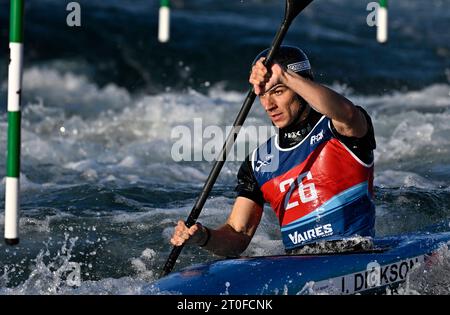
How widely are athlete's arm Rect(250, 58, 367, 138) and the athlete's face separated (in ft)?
0.51

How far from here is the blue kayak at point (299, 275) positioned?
15.2 feet

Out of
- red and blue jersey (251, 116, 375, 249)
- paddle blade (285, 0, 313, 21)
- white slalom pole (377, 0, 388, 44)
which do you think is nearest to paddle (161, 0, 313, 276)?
paddle blade (285, 0, 313, 21)

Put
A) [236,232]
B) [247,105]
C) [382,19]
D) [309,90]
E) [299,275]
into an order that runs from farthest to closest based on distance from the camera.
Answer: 1. [382,19]
2. [236,232]
3. [247,105]
4. [299,275]
5. [309,90]

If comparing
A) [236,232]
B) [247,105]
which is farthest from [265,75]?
[236,232]

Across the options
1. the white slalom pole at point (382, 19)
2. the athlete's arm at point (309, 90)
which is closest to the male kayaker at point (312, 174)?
the athlete's arm at point (309, 90)

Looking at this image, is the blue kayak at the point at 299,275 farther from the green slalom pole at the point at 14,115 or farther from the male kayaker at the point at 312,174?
the green slalom pole at the point at 14,115

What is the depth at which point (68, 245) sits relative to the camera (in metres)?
6.73

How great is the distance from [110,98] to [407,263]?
881 centimetres

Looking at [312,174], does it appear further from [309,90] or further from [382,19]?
[382,19]

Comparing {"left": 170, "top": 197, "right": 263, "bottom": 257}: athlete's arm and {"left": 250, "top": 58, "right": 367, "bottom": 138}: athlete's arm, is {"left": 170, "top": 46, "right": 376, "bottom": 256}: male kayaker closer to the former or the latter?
{"left": 170, "top": 197, "right": 263, "bottom": 257}: athlete's arm

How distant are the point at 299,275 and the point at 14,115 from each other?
1601mm

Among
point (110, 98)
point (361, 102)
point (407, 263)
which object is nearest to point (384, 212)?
point (407, 263)

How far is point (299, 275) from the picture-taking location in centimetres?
470
